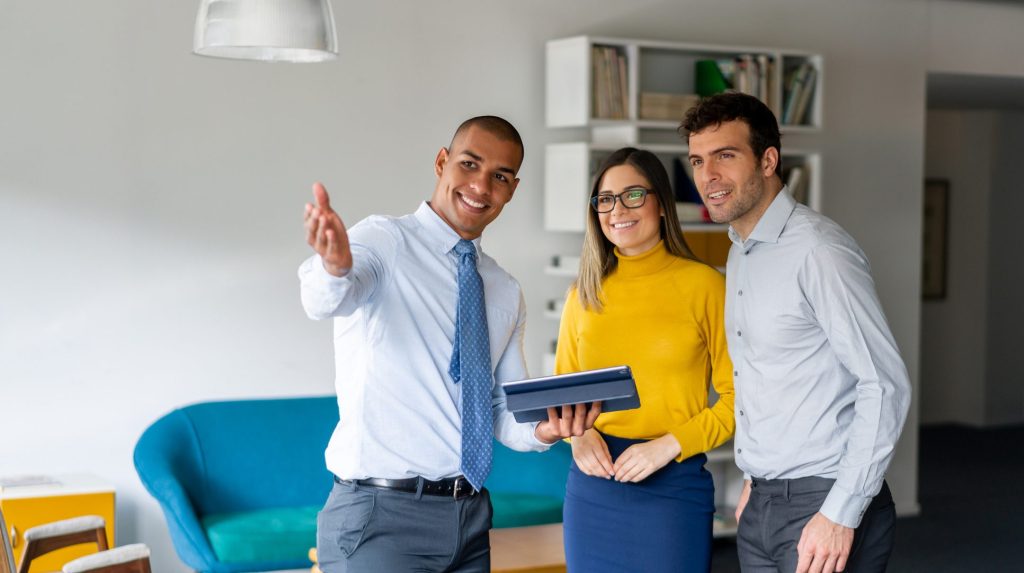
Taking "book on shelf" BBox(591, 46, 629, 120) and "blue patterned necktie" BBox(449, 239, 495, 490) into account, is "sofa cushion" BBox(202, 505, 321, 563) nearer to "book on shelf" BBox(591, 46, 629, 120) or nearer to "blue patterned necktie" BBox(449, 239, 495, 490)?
"book on shelf" BBox(591, 46, 629, 120)

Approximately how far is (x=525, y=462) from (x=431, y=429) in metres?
3.26

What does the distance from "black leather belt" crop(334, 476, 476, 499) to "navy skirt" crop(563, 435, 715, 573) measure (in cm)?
68

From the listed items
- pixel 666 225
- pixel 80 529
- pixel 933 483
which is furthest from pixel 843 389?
pixel 933 483

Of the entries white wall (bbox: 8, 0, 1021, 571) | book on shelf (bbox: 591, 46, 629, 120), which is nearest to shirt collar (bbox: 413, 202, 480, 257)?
white wall (bbox: 8, 0, 1021, 571)

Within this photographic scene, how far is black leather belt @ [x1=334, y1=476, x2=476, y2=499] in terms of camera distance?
8.14 feet

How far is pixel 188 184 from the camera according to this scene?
541 centimetres

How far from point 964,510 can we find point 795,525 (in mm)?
5258

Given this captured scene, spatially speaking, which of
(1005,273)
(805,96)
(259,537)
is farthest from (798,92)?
(1005,273)

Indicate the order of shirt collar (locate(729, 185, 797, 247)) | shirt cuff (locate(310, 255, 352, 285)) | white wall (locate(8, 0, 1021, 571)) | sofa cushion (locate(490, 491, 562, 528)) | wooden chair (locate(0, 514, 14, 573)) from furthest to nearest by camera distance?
sofa cushion (locate(490, 491, 562, 528)), white wall (locate(8, 0, 1021, 571)), wooden chair (locate(0, 514, 14, 573)), shirt collar (locate(729, 185, 797, 247)), shirt cuff (locate(310, 255, 352, 285))

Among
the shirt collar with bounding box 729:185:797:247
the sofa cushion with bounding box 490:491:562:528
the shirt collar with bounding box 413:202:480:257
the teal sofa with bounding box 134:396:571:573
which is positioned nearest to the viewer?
the shirt collar with bounding box 413:202:480:257

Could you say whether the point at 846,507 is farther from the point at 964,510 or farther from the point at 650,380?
the point at 964,510

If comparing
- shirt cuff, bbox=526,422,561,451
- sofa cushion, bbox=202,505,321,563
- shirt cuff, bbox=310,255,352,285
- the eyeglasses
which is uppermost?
the eyeglasses

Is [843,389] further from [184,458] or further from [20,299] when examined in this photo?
[20,299]

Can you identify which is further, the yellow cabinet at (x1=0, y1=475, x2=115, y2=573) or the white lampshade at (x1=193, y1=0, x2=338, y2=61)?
the yellow cabinet at (x1=0, y1=475, x2=115, y2=573)
